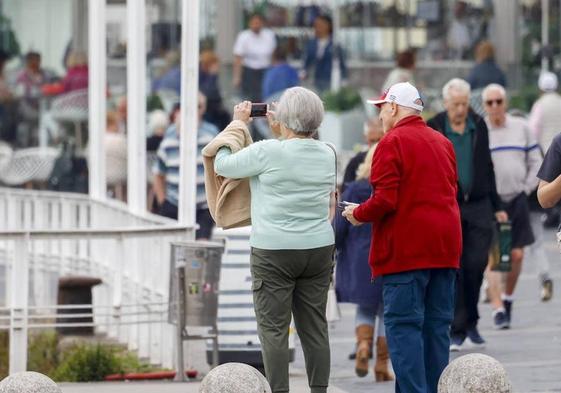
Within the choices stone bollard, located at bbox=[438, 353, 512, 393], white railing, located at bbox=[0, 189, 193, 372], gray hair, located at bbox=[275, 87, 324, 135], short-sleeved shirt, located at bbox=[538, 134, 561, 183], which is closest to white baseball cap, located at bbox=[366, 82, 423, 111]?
gray hair, located at bbox=[275, 87, 324, 135]

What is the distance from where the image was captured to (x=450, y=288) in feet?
31.3

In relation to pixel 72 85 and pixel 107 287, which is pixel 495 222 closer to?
pixel 107 287

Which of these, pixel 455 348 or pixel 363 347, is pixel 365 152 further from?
pixel 455 348

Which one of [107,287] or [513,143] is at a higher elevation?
[513,143]

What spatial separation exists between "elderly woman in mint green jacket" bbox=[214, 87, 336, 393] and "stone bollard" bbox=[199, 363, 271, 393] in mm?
590

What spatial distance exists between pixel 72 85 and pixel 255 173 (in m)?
16.6

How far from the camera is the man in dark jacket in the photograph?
12.5 m

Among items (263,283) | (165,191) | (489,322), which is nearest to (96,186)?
(165,191)

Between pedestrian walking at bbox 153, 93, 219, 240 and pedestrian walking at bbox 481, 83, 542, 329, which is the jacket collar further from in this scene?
pedestrian walking at bbox 153, 93, 219, 240

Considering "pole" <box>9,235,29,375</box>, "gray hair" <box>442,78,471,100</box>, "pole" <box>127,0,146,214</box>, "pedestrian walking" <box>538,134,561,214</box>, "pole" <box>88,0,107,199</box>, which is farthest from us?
"pole" <box>88,0,107,199</box>

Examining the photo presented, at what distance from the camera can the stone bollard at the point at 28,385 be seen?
8867 millimetres

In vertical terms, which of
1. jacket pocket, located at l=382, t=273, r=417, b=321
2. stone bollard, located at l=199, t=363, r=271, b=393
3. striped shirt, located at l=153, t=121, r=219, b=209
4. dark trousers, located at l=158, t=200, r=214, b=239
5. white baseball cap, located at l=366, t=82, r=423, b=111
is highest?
white baseball cap, located at l=366, t=82, r=423, b=111

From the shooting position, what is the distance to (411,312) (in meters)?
9.31

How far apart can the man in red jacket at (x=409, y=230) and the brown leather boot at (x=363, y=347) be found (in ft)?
7.54
